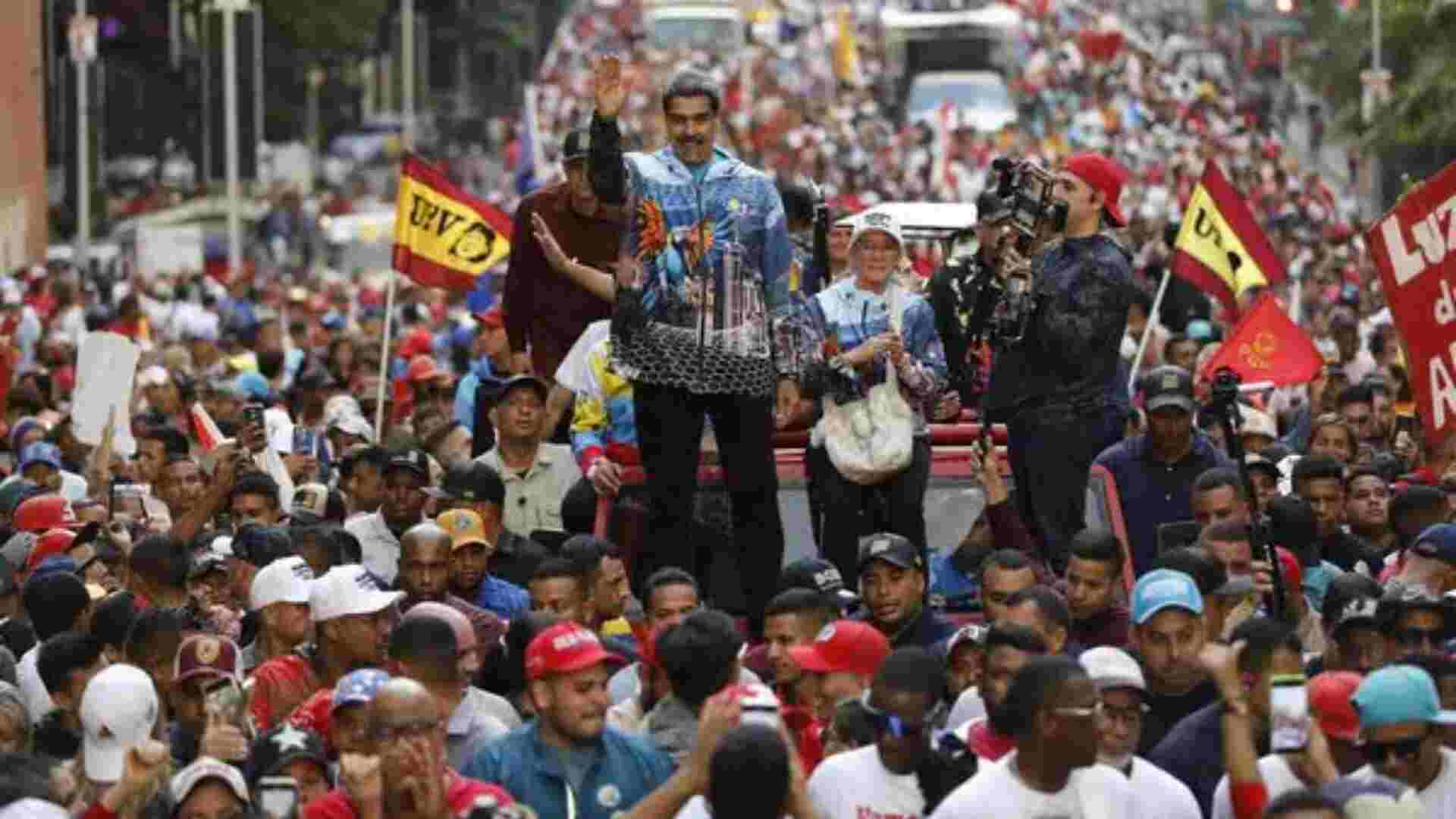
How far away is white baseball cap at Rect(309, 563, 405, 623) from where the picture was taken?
13.1m

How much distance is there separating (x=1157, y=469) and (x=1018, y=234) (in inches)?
36.7

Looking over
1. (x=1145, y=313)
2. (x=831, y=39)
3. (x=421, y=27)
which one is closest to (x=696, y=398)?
(x=1145, y=313)

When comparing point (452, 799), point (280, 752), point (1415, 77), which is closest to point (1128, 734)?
point (452, 799)

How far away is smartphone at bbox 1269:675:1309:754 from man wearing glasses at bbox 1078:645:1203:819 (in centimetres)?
28

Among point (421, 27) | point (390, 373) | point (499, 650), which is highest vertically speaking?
point (499, 650)

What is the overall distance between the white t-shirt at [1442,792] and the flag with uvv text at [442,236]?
13.0 metres

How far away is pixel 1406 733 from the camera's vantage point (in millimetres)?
11125

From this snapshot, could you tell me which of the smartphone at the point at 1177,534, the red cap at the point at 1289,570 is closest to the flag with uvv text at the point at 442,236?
the red cap at the point at 1289,570

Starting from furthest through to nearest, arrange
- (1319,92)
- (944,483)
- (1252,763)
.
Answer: (1319,92), (944,483), (1252,763)

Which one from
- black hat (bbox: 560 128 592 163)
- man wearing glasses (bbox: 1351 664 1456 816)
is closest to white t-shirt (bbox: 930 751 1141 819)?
man wearing glasses (bbox: 1351 664 1456 816)

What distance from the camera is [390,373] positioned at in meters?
26.7

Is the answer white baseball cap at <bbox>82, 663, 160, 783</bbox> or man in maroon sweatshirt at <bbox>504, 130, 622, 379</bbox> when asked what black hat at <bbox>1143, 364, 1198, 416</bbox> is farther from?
white baseball cap at <bbox>82, 663, 160, 783</bbox>

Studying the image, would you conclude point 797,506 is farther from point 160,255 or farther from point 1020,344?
point 160,255

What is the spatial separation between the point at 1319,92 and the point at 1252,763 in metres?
49.7
